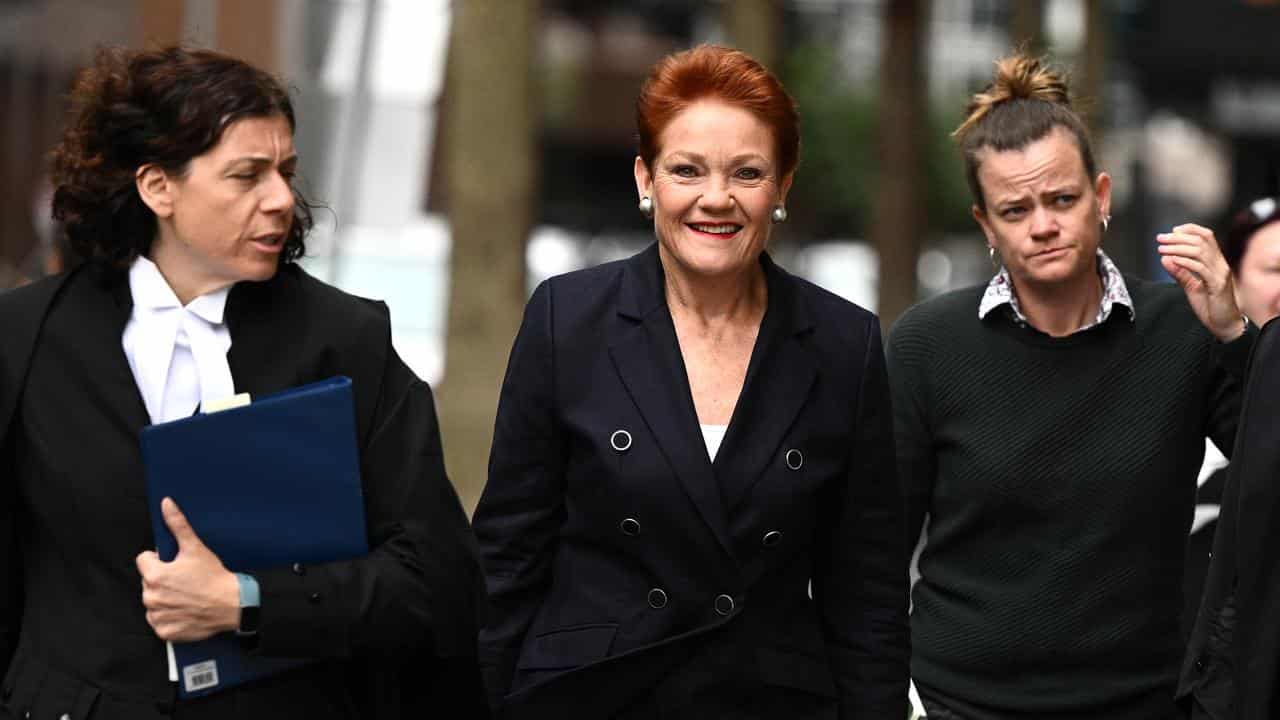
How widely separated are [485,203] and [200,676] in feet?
23.7

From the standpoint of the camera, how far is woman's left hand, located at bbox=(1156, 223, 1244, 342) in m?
4.64

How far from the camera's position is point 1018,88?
5.08 m

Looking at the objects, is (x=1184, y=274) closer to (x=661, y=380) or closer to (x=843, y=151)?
(x=661, y=380)

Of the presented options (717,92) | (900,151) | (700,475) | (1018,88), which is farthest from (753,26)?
(700,475)

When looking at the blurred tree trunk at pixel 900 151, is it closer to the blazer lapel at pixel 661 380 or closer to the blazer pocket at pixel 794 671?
the blazer lapel at pixel 661 380

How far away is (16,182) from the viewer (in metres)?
29.9

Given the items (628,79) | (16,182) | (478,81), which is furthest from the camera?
(628,79)

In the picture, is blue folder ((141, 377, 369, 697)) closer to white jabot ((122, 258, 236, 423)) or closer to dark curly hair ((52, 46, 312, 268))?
white jabot ((122, 258, 236, 423))

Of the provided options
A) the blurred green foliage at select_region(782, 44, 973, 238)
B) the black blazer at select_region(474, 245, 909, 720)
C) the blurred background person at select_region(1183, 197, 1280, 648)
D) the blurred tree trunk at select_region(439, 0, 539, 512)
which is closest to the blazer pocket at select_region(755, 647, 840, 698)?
the black blazer at select_region(474, 245, 909, 720)

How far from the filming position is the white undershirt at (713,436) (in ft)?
13.6

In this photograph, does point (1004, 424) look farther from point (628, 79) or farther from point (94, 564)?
point (628, 79)

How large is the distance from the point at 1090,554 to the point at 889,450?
0.70 m

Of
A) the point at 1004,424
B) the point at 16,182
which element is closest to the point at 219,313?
the point at 1004,424

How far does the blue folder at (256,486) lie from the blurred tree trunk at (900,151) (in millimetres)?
15562
